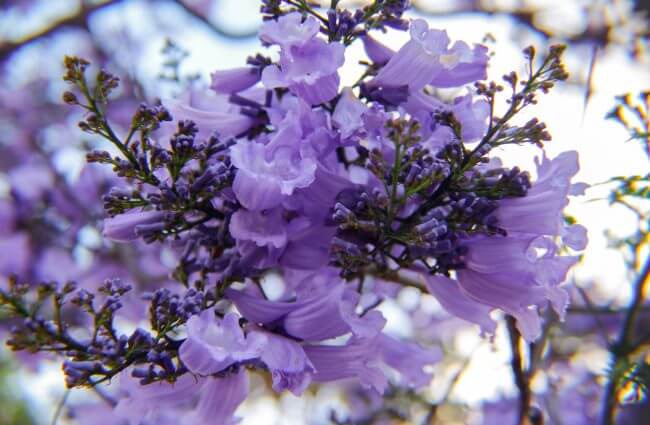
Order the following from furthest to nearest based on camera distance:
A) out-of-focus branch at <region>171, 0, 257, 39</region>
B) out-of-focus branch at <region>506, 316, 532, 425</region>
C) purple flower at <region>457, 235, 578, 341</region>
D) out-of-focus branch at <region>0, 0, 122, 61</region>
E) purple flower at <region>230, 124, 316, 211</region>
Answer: out-of-focus branch at <region>0, 0, 122, 61</region>, out-of-focus branch at <region>171, 0, 257, 39</region>, out-of-focus branch at <region>506, 316, 532, 425</region>, purple flower at <region>457, 235, 578, 341</region>, purple flower at <region>230, 124, 316, 211</region>

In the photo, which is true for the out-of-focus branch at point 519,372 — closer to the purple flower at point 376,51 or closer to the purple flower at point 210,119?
the purple flower at point 376,51

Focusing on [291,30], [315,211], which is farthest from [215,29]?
[315,211]

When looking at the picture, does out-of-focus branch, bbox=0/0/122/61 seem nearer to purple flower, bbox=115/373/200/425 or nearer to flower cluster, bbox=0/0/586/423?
flower cluster, bbox=0/0/586/423

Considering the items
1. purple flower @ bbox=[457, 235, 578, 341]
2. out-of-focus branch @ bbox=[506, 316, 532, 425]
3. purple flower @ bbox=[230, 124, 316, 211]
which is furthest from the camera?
out-of-focus branch @ bbox=[506, 316, 532, 425]

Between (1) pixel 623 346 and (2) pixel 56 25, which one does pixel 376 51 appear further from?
(2) pixel 56 25

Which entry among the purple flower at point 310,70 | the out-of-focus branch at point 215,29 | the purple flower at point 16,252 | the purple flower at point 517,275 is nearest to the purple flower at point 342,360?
the purple flower at point 517,275

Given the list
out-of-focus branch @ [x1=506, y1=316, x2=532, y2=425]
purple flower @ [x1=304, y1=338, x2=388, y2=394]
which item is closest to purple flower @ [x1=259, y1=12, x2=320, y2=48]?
purple flower @ [x1=304, y1=338, x2=388, y2=394]

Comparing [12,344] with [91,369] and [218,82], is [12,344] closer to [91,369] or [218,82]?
[91,369]
